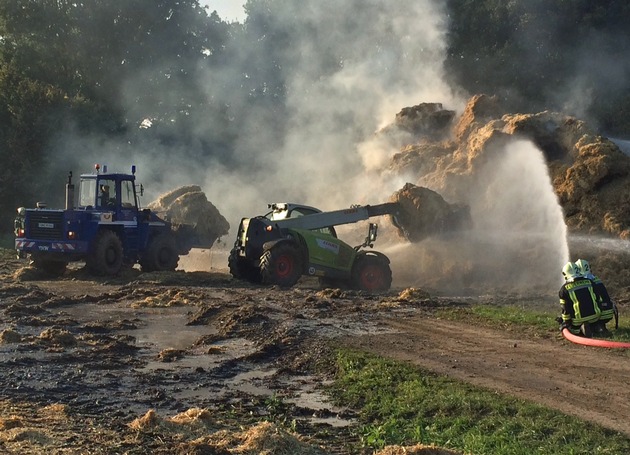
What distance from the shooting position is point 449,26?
47.3 metres

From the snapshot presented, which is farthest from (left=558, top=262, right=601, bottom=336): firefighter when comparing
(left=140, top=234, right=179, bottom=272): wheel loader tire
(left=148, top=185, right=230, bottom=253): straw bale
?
(left=148, top=185, right=230, bottom=253): straw bale

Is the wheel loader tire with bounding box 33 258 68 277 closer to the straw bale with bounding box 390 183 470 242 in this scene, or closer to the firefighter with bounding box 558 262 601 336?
the straw bale with bounding box 390 183 470 242

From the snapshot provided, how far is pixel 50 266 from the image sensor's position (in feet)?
90.6

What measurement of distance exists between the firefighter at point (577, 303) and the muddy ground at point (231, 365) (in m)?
0.43

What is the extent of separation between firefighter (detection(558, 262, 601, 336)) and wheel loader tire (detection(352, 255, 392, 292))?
9671mm

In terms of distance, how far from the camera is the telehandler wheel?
76.0 feet

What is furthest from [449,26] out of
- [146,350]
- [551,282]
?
[146,350]

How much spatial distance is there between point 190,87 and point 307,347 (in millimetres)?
46500

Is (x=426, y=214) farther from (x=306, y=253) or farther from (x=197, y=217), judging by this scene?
(x=197, y=217)

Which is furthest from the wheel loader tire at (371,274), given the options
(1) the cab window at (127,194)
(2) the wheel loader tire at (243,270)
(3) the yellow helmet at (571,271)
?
(3) the yellow helmet at (571,271)

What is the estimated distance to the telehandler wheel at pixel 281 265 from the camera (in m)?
23.2

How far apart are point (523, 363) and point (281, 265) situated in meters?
11.5

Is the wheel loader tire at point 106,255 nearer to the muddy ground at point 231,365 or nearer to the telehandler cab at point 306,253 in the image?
the telehandler cab at point 306,253

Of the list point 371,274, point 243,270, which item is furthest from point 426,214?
point 243,270
